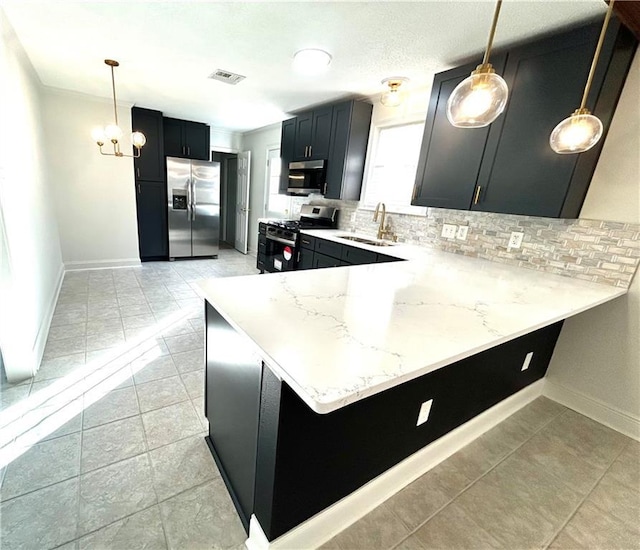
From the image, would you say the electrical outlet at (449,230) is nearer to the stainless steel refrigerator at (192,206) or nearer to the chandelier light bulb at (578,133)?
the chandelier light bulb at (578,133)

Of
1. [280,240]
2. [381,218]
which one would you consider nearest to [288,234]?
[280,240]

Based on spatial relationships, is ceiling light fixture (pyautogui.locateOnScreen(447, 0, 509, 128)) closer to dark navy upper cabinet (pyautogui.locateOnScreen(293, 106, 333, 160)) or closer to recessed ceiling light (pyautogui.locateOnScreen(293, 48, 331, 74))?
recessed ceiling light (pyautogui.locateOnScreen(293, 48, 331, 74))

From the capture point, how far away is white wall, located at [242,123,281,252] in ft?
16.9

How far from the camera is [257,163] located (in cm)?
558

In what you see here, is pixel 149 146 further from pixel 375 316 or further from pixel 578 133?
pixel 578 133

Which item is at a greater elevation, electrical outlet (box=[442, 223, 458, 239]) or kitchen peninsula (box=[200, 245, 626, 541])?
electrical outlet (box=[442, 223, 458, 239])

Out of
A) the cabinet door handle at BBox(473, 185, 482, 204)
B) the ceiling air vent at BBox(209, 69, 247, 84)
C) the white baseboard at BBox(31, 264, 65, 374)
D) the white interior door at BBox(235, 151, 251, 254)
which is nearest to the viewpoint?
the white baseboard at BBox(31, 264, 65, 374)

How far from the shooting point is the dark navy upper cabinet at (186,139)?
4.93 meters

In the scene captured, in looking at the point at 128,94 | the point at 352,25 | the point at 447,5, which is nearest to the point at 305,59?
the point at 352,25

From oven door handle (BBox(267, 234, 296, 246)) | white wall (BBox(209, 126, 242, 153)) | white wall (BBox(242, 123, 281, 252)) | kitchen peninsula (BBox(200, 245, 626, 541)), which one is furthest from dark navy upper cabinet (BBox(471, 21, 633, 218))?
white wall (BBox(209, 126, 242, 153))

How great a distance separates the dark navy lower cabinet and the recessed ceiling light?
2.07 m

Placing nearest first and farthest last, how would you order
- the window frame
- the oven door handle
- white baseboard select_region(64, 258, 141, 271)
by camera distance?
the window frame, the oven door handle, white baseboard select_region(64, 258, 141, 271)

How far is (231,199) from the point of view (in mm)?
6738

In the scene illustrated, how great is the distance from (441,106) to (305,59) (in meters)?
1.12
